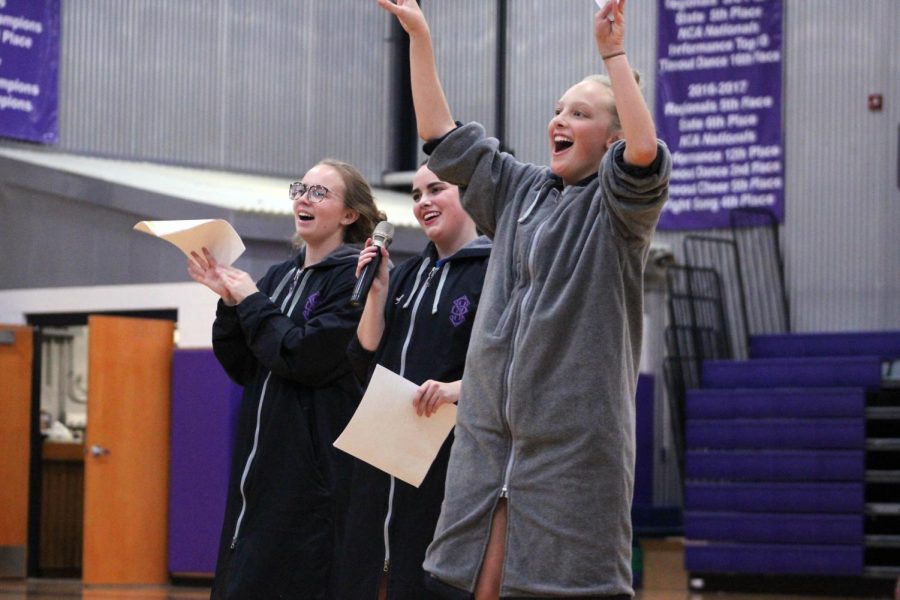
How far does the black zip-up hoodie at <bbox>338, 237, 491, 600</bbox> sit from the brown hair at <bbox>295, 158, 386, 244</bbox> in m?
0.51

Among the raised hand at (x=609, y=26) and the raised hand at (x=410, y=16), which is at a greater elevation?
the raised hand at (x=410, y=16)

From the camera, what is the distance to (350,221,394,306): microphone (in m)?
3.34

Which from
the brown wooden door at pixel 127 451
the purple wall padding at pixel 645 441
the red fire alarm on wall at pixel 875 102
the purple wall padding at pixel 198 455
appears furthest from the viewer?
the purple wall padding at pixel 645 441

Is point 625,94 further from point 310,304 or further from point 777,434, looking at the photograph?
point 777,434

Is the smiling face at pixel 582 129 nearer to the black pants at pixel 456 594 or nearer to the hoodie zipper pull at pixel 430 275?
the black pants at pixel 456 594

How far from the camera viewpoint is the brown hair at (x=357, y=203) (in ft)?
13.1

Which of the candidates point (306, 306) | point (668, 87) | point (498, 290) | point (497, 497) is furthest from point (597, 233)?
point (668, 87)

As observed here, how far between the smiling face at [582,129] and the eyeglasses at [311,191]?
4.75 ft

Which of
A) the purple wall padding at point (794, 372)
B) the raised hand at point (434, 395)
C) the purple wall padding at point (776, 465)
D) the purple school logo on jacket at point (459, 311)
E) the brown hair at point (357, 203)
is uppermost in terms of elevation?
the brown hair at point (357, 203)

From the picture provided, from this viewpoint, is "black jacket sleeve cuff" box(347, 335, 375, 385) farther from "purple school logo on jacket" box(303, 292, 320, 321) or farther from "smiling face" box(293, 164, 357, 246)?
"smiling face" box(293, 164, 357, 246)

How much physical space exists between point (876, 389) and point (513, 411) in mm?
8684

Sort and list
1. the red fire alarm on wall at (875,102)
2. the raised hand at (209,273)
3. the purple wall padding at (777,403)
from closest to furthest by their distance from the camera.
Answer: the raised hand at (209,273) → the purple wall padding at (777,403) → the red fire alarm on wall at (875,102)

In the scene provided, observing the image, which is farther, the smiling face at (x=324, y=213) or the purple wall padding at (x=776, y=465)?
the purple wall padding at (x=776, y=465)

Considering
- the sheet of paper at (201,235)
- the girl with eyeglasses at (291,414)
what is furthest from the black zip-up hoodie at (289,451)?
the sheet of paper at (201,235)
